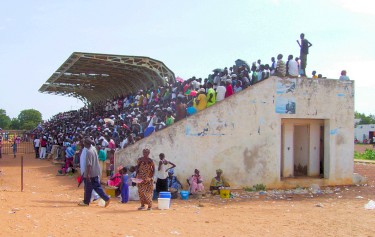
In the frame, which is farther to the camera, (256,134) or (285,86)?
(285,86)

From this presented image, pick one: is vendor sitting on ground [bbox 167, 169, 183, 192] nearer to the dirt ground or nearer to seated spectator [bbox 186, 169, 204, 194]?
seated spectator [bbox 186, 169, 204, 194]

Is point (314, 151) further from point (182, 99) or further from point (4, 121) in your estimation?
point (4, 121)

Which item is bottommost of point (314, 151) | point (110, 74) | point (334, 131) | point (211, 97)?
point (314, 151)

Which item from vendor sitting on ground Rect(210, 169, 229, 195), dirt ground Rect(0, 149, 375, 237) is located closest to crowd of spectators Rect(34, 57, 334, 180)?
vendor sitting on ground Rect(210, 169, 229, 195)

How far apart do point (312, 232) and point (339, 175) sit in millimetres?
7870

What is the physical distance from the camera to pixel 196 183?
1273cm

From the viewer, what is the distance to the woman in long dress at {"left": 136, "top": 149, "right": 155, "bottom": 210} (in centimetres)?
978

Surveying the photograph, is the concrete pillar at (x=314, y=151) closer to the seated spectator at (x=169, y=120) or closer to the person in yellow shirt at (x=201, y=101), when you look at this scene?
the person in yellow shirt at (x=201, y=101)

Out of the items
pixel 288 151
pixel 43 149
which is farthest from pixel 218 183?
pixel 43 149

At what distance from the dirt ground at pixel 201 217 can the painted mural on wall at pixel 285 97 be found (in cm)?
283

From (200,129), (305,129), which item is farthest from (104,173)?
(305,129)

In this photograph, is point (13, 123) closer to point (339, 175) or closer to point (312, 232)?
point (339, 175)

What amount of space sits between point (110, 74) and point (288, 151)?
1635cm

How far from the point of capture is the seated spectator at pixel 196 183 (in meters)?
12.6
